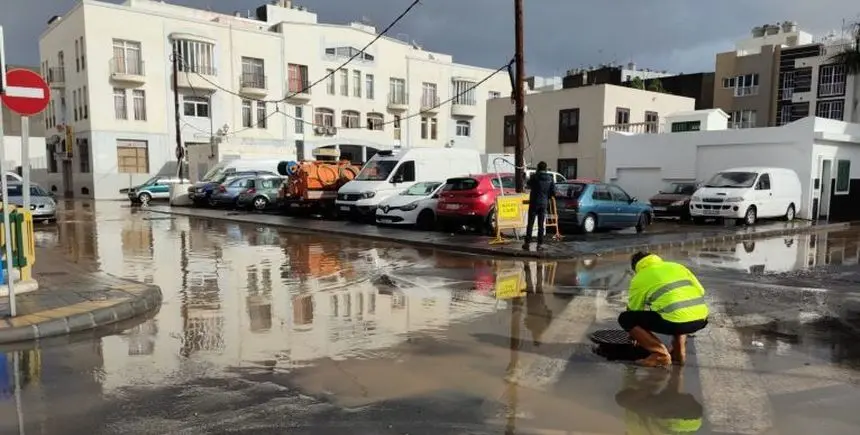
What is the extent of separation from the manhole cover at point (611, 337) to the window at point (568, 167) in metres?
30.9

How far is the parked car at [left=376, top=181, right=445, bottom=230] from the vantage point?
57.4ft

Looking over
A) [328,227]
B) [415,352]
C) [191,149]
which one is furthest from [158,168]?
[415,352]

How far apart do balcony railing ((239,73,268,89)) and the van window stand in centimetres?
3513

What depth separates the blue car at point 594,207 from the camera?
16672 mm

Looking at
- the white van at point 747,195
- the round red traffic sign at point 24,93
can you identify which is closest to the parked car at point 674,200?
the white van at point 747,195

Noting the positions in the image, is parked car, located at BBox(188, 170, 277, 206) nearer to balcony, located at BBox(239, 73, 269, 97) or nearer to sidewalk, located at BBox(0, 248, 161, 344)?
balcony, located at BBox(239, 73, 269, 97)

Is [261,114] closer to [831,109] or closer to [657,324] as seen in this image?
[831,109]

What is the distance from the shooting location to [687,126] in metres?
31.2

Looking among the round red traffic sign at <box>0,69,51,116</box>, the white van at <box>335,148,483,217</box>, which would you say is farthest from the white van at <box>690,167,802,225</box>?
the round red traffic sign at <box>0,69,51,116</box>

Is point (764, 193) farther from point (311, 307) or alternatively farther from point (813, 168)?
point (311, 307)

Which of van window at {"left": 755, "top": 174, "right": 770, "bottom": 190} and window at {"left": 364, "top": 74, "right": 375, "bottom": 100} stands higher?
window at {"left": 364, "top": 74, "right": 375, "bottom": 100}

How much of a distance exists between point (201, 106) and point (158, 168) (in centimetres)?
537

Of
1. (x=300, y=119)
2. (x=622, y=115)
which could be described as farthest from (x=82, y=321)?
(x=300, y=119)

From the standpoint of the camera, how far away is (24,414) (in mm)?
4551
